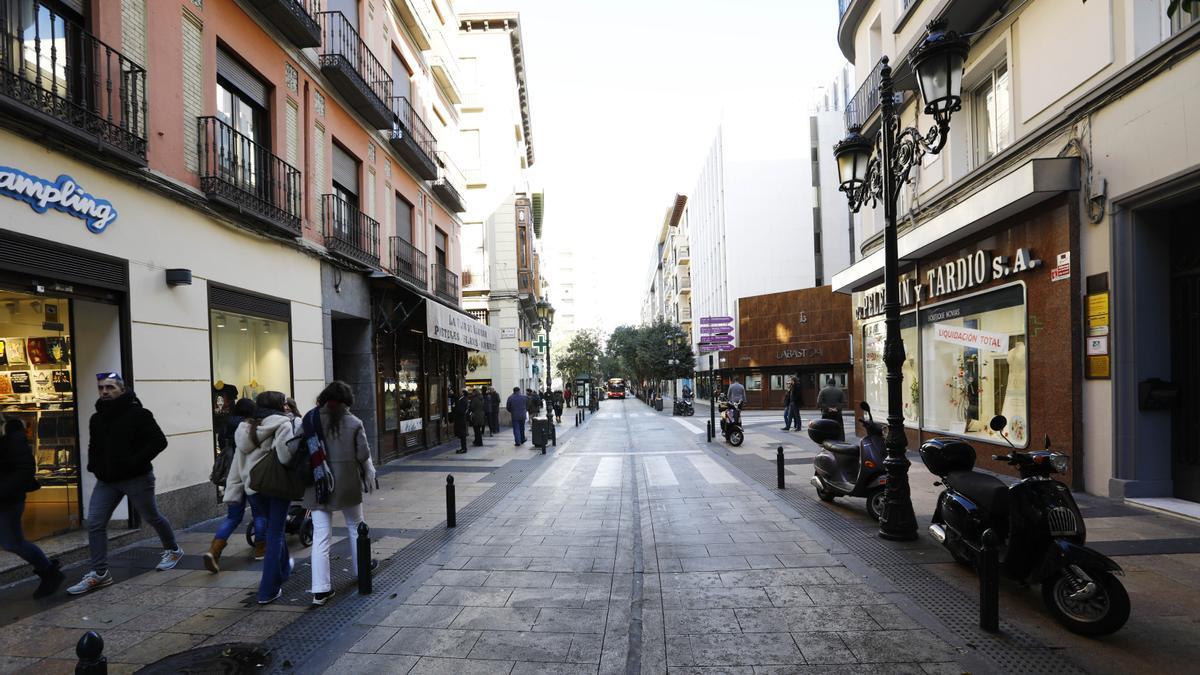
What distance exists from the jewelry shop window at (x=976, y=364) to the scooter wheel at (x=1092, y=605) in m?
6.02

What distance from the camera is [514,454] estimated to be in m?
15.5

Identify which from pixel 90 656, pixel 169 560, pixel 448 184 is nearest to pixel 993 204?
pixel 90 656

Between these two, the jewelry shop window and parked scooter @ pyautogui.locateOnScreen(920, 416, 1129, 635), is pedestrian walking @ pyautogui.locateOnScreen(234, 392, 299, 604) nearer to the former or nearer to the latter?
parked scooter @ pyautogui.locateOnScreen(920, 416, 1129, 635)

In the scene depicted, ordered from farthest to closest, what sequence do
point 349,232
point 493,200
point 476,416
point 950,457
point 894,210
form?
point 493,200 → point 476,416 → point 349,232 → point 894,210 → point 950,457

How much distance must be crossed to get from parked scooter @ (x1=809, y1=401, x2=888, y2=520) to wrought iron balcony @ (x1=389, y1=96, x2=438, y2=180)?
1160 centimetres

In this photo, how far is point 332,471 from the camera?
199 inches

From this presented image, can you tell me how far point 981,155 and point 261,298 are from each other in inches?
503

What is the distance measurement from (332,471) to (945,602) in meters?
5.01

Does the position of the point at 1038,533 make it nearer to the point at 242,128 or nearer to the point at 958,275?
the point at 958,275

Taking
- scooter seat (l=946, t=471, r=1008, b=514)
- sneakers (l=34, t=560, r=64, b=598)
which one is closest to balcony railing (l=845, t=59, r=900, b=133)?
scooter seat (l=946, t=471, r=1008, b=514)

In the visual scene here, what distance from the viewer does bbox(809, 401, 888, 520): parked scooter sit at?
7.21 meters

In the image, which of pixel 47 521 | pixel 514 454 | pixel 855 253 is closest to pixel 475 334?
pixel 514 454

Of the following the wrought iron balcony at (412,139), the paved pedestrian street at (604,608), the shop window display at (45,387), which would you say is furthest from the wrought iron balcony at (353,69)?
the paved pedestrian street at (604,608)

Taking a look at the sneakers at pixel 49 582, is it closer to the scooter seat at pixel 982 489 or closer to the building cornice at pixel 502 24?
the scooter seat at pixel 982 489
